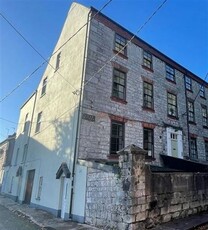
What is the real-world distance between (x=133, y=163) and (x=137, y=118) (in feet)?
21.0

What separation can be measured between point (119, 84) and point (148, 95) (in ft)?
8.51

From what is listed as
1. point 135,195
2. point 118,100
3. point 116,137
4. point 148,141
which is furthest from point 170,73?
point 135,195

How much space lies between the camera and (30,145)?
1723 centimetres

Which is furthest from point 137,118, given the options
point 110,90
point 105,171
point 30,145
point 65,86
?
point 30,145

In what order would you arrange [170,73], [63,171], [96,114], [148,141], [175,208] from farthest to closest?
[170,73] < [148,141] < [96,114] < [63,171] < [175,208]

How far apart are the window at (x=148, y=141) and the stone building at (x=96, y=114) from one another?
0.21 feet

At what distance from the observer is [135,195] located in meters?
6.84

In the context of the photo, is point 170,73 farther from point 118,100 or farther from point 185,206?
point 185,206

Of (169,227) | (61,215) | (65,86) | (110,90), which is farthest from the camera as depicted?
(65,86)

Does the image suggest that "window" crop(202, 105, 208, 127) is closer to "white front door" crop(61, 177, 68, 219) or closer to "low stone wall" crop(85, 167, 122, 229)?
"white front door" crop(61, 177, 68, 219)

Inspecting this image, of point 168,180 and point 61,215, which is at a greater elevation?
point 168,180

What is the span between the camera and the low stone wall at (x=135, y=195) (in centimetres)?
687

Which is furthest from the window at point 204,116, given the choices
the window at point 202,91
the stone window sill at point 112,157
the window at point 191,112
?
the stone window sill at point 112,157

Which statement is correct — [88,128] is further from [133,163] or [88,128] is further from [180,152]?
[180,152]
